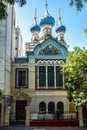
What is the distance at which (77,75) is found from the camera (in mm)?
23031

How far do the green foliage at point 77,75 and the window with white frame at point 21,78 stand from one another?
7.30m

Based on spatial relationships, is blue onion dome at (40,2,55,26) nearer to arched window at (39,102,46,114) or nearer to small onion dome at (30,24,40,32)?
small onion dome at (30,24,40,32)

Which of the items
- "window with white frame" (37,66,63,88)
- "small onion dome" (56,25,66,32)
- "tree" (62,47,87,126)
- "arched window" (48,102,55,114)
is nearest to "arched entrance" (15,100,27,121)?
"window with white frame" (37,66,63,88)

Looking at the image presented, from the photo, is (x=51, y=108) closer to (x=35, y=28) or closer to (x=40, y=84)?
(x=40, y=84)

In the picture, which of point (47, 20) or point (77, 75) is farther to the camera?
point (47, 20)

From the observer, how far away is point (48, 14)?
3641cm

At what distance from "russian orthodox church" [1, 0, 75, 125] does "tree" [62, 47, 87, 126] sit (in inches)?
219

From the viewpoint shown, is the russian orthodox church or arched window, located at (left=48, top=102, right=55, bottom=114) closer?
the russian orthodox church

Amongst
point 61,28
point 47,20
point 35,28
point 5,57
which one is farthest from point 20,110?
point 61,28

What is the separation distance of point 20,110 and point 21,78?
151 inches

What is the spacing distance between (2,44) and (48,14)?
11587 millimetres

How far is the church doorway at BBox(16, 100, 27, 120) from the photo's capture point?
28.9 metres

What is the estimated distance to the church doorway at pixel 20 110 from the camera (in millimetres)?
28875

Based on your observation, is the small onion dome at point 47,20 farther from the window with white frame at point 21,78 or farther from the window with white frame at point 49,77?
the window with white frame at point 21,78
